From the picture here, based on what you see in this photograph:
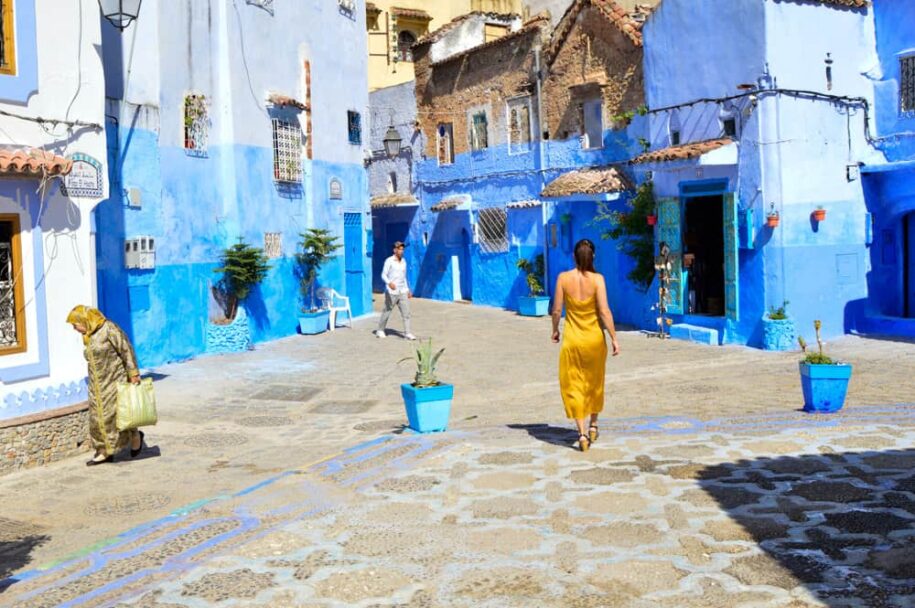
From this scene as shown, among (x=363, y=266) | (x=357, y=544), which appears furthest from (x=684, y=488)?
(x=363, y=266)

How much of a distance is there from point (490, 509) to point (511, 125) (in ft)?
58.2

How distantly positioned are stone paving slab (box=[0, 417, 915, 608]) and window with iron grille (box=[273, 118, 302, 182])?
35.8 ft

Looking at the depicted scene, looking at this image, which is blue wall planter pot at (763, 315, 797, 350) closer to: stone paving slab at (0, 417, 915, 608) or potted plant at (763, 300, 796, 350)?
potted plant at (763, 300, 796, 350)

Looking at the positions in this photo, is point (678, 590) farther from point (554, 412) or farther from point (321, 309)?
point (321, 309)

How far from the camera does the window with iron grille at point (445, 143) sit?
26188 mm

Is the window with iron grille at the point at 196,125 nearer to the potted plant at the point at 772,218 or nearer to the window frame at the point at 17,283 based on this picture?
the window frame at the point at 17,283

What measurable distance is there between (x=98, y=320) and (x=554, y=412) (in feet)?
16.9

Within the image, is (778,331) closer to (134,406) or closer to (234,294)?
(234,294)

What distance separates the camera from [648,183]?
18.2m

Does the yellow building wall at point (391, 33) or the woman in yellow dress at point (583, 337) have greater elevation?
the yellow building wall at point (391, 33)

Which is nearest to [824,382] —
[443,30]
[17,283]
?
[17,283]

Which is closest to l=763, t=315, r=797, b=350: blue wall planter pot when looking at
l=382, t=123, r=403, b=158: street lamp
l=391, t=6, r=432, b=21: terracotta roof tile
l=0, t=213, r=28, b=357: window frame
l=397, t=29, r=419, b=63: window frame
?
l=0, t=213, r=28, b=357: window frame

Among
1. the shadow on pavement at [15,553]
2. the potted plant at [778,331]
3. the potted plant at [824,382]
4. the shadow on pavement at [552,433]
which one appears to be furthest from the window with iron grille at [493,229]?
the shadow on pavement at [15,553]

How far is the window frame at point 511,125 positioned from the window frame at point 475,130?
96 cm
